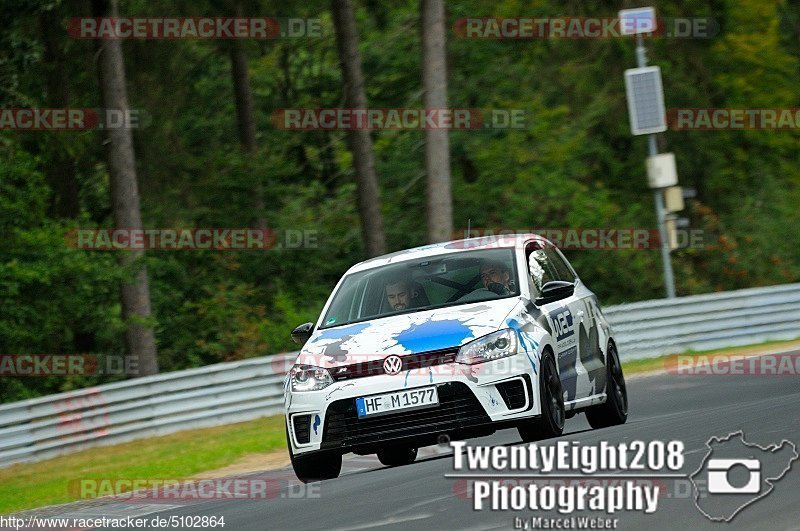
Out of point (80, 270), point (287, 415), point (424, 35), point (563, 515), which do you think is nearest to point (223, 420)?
point (80, 270)

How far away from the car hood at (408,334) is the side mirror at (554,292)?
260mm

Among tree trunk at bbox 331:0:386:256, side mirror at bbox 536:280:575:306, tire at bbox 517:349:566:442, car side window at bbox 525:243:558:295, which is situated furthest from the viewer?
tree trunk at bbox 331:0:386:256

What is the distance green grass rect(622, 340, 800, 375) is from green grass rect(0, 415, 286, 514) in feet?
19.5

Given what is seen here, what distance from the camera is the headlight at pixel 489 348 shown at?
10.6 metres

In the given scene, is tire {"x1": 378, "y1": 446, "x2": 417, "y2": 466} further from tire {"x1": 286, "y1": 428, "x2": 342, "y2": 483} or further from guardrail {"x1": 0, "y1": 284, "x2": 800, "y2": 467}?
guardrail {"x1": 0, "y1": 284, "x2": 800, "y2": 467}

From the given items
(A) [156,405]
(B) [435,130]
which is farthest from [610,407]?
(B) [435,130]

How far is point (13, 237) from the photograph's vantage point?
28250 mm

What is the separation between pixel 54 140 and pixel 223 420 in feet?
30.5

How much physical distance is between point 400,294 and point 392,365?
1.41m

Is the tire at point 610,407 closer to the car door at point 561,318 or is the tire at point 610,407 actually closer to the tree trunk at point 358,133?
the car door at point 561,318

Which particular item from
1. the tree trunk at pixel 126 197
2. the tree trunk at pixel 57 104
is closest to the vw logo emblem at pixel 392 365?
the tree trunk at pixel 126 197

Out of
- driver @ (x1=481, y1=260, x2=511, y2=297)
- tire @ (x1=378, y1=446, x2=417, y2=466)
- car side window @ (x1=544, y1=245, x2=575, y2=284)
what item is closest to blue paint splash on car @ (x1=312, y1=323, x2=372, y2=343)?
driver @ (x1=481, y1=260, x2=511, y2=297)

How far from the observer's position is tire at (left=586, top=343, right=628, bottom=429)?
42.7ft

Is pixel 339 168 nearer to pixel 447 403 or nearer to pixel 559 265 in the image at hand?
pixel 559 265
